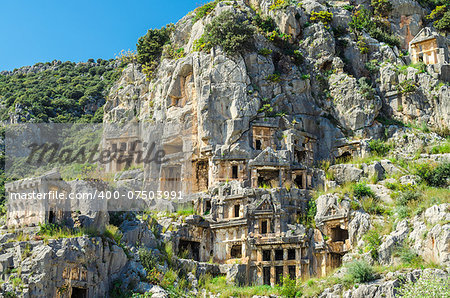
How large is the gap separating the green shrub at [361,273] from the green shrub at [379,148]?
58.8ft

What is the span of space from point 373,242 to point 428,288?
10.1m

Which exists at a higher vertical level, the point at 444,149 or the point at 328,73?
the point at 328,73

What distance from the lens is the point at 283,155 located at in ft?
163

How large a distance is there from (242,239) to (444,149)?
64.0ft

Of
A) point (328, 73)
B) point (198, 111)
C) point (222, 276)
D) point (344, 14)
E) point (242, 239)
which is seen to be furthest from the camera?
point (344, 14)

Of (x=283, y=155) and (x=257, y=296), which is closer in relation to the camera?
(x=257, y=296)

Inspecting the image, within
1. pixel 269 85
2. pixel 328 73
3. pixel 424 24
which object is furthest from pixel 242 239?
pixel 424 24

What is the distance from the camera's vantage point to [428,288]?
92.1 ft

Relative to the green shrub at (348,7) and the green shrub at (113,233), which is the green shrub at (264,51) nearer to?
the green shrub at (348,7)

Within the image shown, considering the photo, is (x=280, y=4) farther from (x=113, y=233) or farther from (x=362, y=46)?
(x=113, y=233)

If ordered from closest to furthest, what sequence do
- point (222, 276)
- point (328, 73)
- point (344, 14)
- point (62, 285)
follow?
point (62, 285) < point (222, 276) < point (328, 73) < point (344, 14)

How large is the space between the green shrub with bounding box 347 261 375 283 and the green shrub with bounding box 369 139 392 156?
1793 cm

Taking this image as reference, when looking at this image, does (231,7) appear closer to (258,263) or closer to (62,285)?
(258,263)

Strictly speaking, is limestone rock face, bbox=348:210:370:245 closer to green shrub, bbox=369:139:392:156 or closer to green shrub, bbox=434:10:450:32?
green shrub, bbox=369:139:392:156
